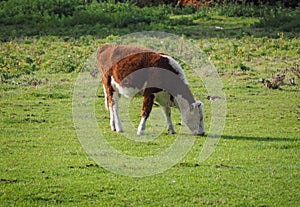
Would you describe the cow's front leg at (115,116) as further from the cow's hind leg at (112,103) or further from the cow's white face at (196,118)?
the cow's white face at (196,118)

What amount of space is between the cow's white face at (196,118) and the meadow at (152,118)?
1.48 feet

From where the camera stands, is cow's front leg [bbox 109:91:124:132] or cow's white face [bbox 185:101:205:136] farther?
cow's front leg [bbox 109:91:124:132]

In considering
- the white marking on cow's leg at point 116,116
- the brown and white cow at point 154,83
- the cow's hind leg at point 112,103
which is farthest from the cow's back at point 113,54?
the white marking on cow's leg at point 116,116

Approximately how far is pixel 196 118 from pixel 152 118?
200cm

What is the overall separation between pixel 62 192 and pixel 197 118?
14.3 feet

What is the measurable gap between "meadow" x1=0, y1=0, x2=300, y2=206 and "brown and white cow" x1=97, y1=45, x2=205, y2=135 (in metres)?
0.54

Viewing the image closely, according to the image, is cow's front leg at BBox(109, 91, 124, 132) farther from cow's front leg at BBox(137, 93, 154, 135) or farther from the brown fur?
cow's front leg at BBox(137, 93, 154, 135)

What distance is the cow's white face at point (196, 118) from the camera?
13.3 meters

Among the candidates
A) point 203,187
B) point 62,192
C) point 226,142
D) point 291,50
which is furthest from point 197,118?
point 291,50

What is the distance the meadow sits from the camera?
387 inches

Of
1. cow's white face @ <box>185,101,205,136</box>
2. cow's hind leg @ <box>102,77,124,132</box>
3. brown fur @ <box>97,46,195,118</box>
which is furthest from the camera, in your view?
cow's hind leg @ <box>102,77,124,132</box>

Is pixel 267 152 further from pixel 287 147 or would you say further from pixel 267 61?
pixel 267 61

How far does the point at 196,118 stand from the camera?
1342 centimetres

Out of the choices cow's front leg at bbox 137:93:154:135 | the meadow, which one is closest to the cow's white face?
the meadow
